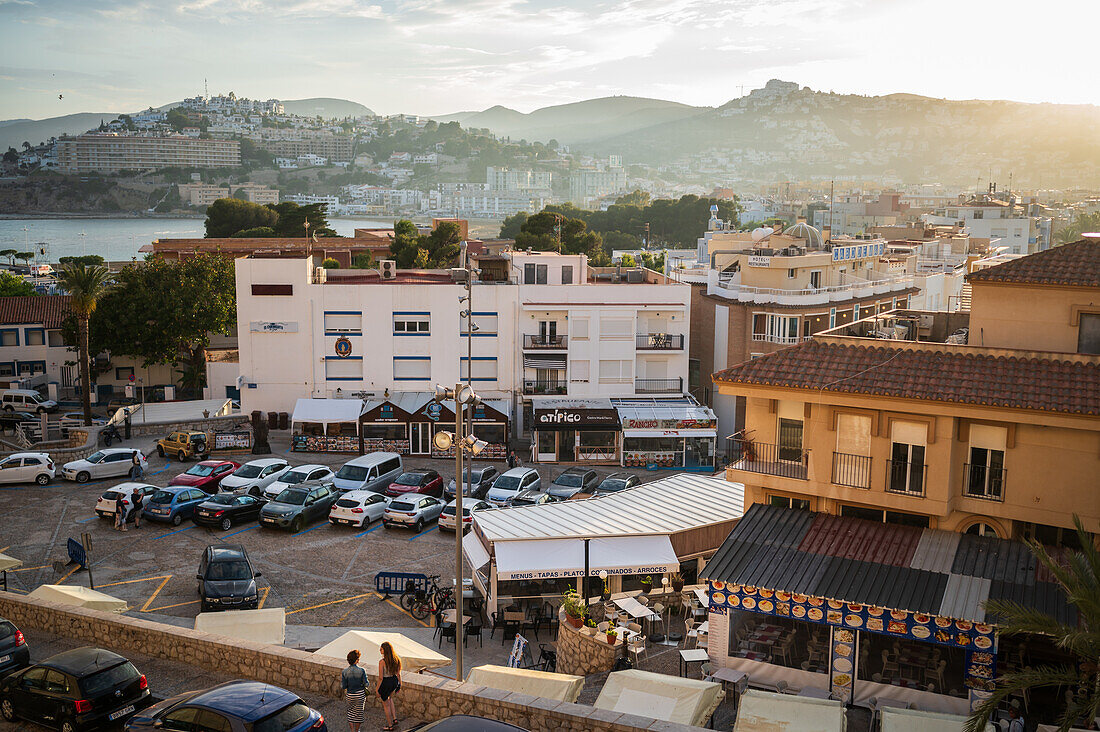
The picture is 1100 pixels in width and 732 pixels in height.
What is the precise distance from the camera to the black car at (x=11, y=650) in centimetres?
1606

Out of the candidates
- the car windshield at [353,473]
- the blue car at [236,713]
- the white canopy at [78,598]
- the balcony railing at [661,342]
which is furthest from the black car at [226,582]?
the balcony railing at [661,342]

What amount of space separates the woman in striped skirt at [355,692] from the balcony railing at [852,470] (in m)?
11.5

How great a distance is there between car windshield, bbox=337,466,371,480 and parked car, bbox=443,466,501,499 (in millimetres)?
3163

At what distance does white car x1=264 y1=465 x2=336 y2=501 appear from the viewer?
108 ft

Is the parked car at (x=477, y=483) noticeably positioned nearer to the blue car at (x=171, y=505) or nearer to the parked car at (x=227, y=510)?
the parked car at (x=227, y=510)

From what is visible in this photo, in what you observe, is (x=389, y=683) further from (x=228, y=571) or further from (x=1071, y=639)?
(x=228, y=571)

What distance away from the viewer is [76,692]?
45.4 ft

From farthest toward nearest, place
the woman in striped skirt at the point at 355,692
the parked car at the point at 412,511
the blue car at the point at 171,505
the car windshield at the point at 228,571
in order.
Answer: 1. the parked car at the point at 412,511
2. the blue car at the point at 171,505
3. the car windshield at the point at 228,571
4. the woman in striped skirt at the point at 355,692

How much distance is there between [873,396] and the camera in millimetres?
19500

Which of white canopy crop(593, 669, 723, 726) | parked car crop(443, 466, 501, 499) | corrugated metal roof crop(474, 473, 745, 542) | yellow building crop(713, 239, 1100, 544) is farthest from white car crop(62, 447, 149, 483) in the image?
white canopy crop(593, 669, 723, 726)

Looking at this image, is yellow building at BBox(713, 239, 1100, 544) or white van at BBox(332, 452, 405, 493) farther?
white van at BBox(332, 452, 405, 493)

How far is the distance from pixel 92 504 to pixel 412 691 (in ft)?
76.7

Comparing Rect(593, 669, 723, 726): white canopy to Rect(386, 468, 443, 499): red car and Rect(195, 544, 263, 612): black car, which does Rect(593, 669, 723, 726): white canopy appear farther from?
Rect(386, 468, 443, 499): red car

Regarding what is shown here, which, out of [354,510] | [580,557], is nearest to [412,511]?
[354,510]
